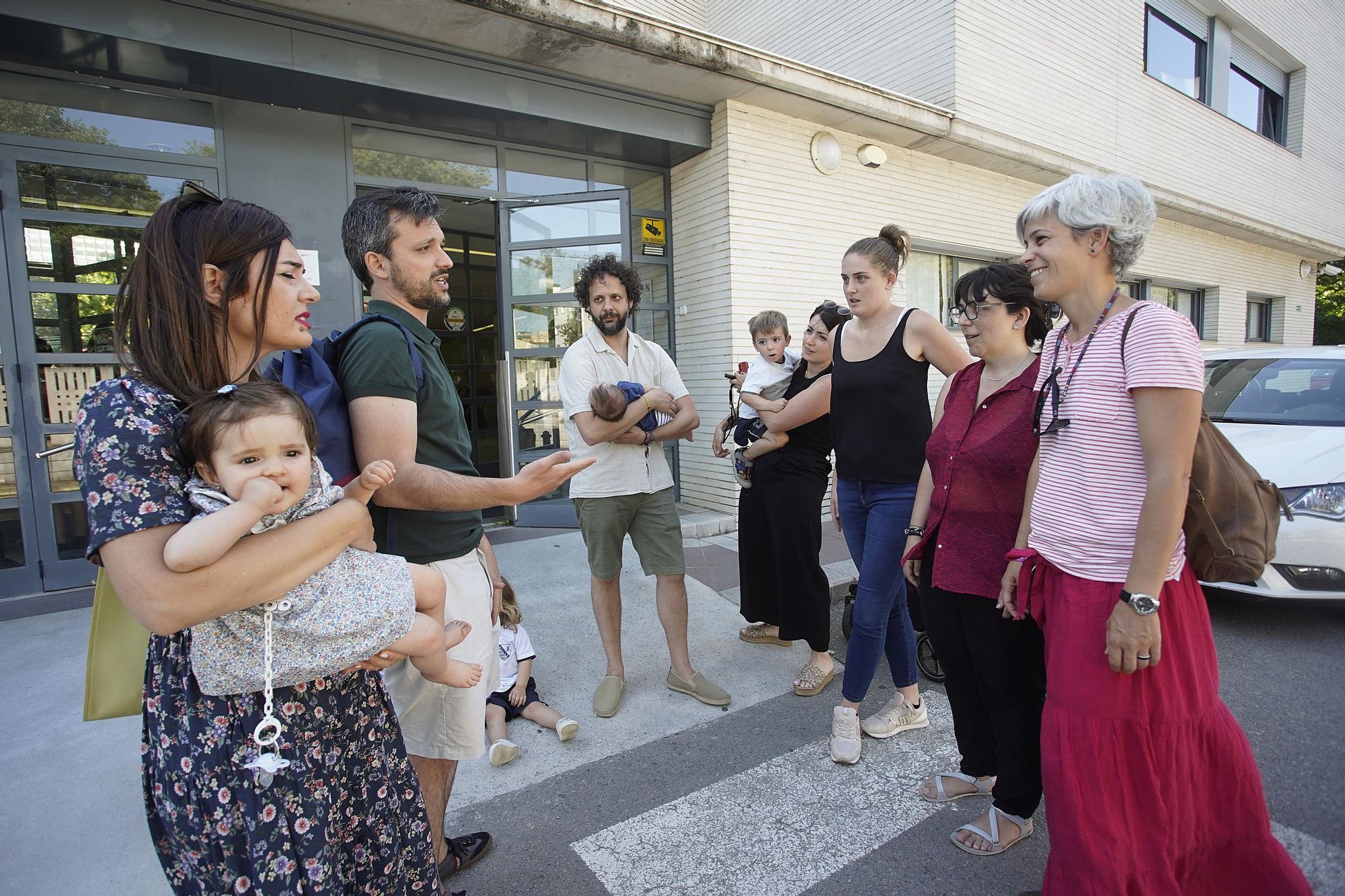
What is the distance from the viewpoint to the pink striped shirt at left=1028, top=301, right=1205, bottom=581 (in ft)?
5.75

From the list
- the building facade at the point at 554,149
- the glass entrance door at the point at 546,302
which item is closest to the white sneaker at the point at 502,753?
the glass entrance door at the point at 546,302

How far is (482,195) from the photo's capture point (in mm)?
6547

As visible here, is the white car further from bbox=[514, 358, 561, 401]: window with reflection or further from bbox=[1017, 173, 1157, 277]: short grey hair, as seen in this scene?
bbox=[514, 358, 561, 401]: window with reflection

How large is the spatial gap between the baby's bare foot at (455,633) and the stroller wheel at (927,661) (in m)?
2.69

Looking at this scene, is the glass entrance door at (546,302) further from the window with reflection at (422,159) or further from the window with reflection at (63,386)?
the window with reflection at (63,386)

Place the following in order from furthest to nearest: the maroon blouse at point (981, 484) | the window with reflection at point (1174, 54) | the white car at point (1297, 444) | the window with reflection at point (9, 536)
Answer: the window with reflection at point (1174, 54) → the window with reflection at point (9, 536) → the white car at point (1297, 444) → the maroon blouse at point (981, 484)

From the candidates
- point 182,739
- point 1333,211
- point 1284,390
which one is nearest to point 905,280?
point 1284,390

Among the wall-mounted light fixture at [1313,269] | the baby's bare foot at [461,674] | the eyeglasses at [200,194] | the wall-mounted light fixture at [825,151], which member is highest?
the wall-mounted light fixture at [825,151]

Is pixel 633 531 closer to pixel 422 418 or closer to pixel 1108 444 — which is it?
pixel 422 418

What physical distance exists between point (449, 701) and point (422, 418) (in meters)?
0.83

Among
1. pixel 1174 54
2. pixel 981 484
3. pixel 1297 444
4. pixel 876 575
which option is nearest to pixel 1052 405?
pixel 981 484

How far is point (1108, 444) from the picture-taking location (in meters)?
1.88

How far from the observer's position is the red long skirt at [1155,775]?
184 cm

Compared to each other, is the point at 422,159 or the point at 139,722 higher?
the point at 422,159
